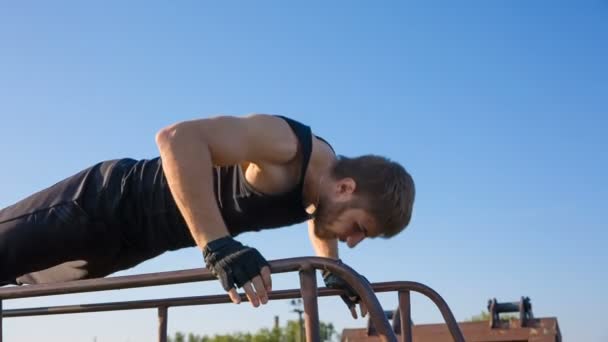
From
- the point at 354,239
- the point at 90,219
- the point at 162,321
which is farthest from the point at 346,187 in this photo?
the point at 90,219

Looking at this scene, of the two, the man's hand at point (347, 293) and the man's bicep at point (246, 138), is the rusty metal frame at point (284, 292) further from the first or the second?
the man's bicep at point (246, 138)

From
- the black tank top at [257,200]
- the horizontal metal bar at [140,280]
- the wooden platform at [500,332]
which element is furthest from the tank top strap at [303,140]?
the wooden platform at [500,332]

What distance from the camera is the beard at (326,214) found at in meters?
2.84

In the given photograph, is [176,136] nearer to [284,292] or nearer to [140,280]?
[140,280]

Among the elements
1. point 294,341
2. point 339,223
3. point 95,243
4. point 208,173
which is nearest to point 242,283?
point 208,173

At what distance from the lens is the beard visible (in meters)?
2.84

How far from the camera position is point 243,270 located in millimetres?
2221

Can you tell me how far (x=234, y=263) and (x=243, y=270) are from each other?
4cm

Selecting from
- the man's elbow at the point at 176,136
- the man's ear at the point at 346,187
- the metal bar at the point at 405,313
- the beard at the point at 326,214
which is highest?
the man's elbow at the point at 176,136

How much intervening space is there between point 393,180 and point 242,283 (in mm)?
773

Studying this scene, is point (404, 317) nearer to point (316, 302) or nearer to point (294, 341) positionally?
point (316, 302)

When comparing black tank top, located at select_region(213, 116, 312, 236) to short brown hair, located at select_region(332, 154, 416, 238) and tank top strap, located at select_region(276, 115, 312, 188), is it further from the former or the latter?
short brown hair, located at select_region(332, 154, 416, 238)

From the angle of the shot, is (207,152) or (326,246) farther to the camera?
(326,246)

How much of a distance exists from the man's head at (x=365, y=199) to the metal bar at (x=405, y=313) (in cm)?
22
